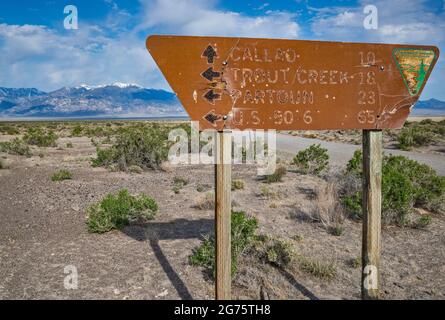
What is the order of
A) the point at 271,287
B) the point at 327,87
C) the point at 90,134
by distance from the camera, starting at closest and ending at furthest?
the point at 327,87 → the point at 271,287 → the point at 90,134

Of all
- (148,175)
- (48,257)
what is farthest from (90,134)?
(48,257)

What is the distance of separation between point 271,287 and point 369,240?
4.76 feet

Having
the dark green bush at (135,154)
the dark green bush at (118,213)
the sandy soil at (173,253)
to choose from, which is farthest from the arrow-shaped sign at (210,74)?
the dark green bush at (135,154)

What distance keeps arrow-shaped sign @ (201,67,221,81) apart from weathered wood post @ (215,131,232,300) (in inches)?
17.2

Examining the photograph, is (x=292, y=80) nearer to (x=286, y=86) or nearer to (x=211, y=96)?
(x=286, y=86)

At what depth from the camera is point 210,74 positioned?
2.84 meters

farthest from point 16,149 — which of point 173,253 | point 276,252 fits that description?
point 276,252

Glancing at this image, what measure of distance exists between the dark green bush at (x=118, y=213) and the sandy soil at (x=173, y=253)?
18 cm

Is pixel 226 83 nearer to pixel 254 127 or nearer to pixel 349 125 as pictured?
pixel 254 127

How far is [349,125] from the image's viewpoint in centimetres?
317

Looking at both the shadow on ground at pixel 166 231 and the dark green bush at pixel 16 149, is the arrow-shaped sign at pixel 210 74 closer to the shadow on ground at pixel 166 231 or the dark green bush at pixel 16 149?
the shadow on ground at pixel 166 231

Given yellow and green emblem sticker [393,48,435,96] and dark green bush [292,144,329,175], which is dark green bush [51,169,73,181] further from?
yellow and green emblem sticker [393,48,435,96]

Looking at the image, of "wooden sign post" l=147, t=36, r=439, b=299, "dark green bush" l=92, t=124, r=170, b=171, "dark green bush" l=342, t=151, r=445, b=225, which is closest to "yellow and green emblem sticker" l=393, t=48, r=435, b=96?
"wooden sign post" l=147, t=36, r=439, b=299
